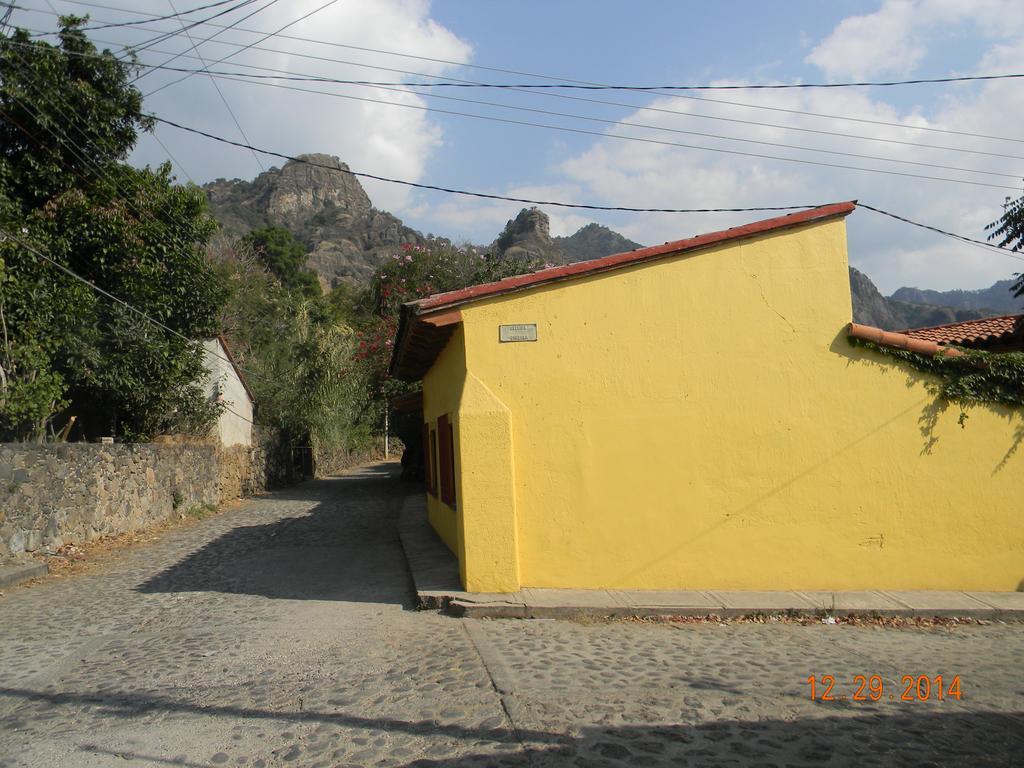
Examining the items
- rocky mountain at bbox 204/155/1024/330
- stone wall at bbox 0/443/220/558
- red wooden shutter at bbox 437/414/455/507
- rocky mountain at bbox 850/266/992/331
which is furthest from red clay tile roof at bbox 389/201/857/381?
rocky mountain at bbox 850/266/992/331

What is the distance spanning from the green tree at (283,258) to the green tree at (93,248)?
3631cm

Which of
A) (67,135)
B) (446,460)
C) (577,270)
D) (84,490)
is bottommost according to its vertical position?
(84,490)

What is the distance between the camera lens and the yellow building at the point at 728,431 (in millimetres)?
7926

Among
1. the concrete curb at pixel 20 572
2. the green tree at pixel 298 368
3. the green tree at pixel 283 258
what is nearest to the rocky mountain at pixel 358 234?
the green tree at pixel 283 258

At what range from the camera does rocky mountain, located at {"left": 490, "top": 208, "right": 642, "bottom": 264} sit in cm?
6562

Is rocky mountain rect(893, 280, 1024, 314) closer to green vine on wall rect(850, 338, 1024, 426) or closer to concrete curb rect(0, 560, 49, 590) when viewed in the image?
green vine on wall rect(850, 338, 1024, 426)

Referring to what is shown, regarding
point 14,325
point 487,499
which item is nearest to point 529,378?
point 487,499

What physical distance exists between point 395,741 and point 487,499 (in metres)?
3.50

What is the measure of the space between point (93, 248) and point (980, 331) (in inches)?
692

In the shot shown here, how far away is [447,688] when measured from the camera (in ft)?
17.1

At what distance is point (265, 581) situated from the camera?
965 cm

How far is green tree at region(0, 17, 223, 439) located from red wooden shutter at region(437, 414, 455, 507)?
687 cm

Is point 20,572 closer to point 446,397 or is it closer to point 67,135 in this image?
point 446,397
